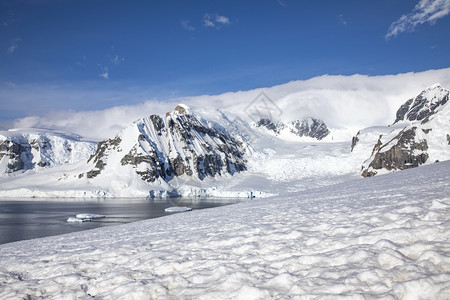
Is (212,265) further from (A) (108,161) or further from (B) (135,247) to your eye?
(A) (108,161)

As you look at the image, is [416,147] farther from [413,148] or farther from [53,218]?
[53,218]

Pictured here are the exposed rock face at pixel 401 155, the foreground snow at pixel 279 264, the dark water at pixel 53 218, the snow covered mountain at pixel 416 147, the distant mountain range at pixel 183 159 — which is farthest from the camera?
the distant mountain range at pixel 183 159

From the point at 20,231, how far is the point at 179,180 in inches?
5334

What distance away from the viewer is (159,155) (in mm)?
181000

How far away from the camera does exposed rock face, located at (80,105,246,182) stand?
161 meters

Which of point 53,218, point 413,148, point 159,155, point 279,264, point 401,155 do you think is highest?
point 159,155

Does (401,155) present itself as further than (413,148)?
Yes

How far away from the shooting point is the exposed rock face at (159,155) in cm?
16125

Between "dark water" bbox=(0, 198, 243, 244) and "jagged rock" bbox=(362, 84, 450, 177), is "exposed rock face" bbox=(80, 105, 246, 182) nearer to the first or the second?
"dark water" bbox=(0, 198, 243, 244)

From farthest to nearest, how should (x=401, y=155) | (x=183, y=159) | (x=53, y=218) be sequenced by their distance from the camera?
1. (x=183, y=159)
2. (x=401, y=155)
3. (x=53, y=218)

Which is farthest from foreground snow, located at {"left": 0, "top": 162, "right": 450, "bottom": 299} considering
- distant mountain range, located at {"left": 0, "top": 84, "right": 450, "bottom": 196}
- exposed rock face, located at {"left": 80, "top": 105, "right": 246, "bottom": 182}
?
exposed rock face, located at {"left": 80, "top": 105, "right": 246, "bottom": 182}

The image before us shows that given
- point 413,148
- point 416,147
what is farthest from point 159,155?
point 416,147

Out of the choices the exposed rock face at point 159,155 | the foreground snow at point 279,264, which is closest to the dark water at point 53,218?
the foreground snow at point 279,264

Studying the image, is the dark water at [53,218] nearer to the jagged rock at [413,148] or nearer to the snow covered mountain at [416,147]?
the jagged rock at [413,148]
